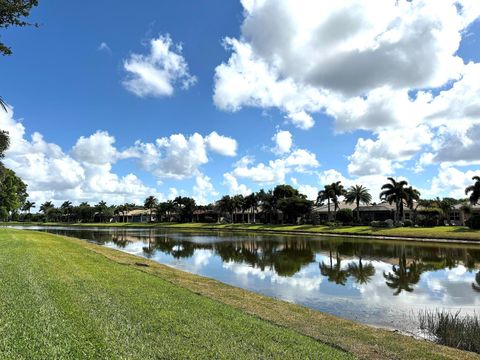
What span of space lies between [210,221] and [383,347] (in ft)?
391

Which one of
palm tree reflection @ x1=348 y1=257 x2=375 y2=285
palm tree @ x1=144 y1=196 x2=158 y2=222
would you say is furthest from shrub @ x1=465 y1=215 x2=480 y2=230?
palm tree @ x1=144 y1=196 x2=158 y2=222

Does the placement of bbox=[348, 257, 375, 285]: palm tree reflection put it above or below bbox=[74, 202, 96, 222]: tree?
below

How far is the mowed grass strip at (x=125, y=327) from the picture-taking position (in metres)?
7.86

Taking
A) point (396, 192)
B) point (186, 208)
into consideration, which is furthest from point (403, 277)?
point (186, 208)

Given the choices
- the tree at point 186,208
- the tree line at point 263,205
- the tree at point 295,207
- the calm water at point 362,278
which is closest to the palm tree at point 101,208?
the tree line at point 263,205

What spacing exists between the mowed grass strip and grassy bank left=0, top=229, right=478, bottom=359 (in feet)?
0.07

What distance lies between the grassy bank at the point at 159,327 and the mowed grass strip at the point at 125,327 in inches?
0.8

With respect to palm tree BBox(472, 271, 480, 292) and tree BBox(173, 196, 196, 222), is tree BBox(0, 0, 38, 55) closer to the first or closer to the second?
palm tree BBox(472, 271, 480, 292)

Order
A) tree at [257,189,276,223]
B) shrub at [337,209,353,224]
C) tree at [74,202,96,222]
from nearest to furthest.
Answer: shrub at [337,209,353,224] → tree at [257,189,276,223] → tree at [74,202,96,222]

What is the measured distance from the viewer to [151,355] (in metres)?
7.73

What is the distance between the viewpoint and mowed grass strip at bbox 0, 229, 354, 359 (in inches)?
310

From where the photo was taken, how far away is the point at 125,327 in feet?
30.9

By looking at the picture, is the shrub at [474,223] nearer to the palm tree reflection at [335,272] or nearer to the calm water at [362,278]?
the calm water at [362,278]

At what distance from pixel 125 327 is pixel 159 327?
0.81 metres
